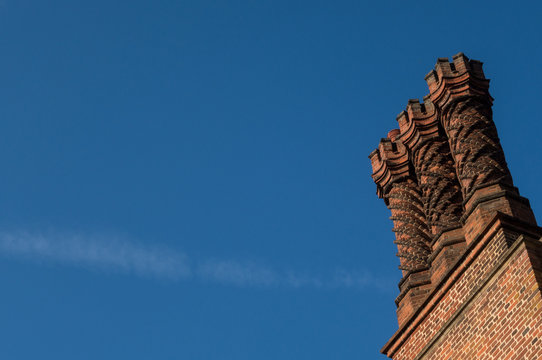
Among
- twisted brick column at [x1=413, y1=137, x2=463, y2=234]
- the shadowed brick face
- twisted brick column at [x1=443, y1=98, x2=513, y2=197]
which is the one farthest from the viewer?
twisted brick column at [x1=413, y1=137, x2=463, y2=234]

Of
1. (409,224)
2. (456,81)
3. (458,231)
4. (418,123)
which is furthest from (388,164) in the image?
(458,231)

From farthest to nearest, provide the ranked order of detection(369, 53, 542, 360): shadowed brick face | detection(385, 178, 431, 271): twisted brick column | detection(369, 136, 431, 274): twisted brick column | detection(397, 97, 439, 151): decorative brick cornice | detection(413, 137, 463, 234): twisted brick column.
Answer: detection(397, 97, 439, 151): decorative brick cornice < detection(369, 136, 431, 274): twisted brick column < detection(385, 178, 431, 271): twisted brick column < detection(413, 137, 463, 234): twisted brick column < detection(369, 53, 542, 360): shadowed brick face

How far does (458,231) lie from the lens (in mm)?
16531

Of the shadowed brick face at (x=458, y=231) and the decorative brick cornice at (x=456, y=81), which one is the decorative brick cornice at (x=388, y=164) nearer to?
the shadowed brick face at (x=458, y=231)

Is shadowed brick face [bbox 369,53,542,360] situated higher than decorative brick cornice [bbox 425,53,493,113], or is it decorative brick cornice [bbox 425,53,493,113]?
decorative brick cornice [bbox 425,53,493,113]

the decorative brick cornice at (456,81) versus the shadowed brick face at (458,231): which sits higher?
the decorative brick cornice at (456,81)

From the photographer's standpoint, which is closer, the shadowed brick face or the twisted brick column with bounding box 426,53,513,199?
the shadowed brick face

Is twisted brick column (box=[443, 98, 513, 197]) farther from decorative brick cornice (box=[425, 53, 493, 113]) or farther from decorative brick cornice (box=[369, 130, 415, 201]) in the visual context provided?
decorative brick cornice (box=[369, 130, 415, 201])

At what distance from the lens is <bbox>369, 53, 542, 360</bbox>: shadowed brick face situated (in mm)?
13570

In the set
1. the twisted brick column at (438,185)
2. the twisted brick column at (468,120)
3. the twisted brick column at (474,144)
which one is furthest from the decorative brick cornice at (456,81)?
the twisted brick column at (438,185)

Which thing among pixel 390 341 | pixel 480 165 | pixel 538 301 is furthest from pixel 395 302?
pixel 538 301

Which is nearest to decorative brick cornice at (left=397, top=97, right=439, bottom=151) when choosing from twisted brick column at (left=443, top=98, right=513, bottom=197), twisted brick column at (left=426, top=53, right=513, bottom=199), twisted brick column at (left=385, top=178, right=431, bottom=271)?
twisted brick column at (left=426, top=53, right=513, bottom=199)

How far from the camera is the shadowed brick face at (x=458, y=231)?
13.6 m

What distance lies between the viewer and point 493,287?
1403 cm
